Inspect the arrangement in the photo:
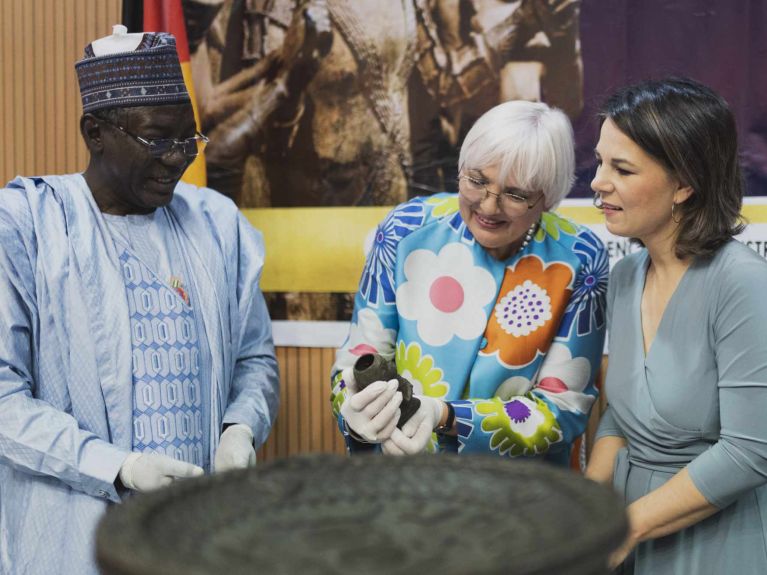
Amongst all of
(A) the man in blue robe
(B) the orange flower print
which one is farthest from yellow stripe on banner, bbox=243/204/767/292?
(B) the orange flower print

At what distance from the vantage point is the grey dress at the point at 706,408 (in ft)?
5.20

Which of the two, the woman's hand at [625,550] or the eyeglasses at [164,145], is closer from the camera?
the woman's hand at [625,550]

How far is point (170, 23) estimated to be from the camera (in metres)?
3.00

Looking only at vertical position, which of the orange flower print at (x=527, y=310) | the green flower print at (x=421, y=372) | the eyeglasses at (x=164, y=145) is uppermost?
the eyeglasses at (x=164, y=145)

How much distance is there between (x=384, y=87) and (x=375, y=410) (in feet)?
4.76

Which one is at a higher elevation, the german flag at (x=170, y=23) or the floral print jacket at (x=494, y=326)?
the german flag at (x=170, y=23)

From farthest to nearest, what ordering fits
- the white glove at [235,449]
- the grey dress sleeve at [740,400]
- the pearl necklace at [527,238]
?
the pearl necklace at [527,238] < the white glove at [235,449] < the grey dress sleeve at [740,400]

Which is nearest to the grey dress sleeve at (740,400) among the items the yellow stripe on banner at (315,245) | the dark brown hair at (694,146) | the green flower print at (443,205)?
the dark brown hair at (694,146)

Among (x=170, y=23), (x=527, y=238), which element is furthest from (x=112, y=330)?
(x=170, y=23)

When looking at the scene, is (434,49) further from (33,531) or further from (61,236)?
(33,531)

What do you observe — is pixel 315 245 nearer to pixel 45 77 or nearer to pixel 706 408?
pixel 45 77

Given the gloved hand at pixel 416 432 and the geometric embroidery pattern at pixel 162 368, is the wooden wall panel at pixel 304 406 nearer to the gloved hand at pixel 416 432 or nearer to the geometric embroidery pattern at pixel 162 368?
the geometric embroidery pattern at pixel 162 368

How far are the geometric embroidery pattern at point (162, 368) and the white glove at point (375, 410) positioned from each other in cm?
37

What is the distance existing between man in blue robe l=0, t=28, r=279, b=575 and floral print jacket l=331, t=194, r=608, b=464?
298mm
